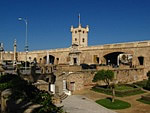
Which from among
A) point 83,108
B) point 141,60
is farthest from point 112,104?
point 141,60

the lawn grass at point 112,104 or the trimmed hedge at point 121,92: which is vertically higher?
the trimmed hedge at point 121,92

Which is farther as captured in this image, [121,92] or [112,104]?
[121,92]

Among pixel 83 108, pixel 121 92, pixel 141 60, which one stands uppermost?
pixel 141 60

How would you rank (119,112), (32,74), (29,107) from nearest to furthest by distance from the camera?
(29,107) → (119,112) → (32,74)

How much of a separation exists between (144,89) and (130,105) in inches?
338

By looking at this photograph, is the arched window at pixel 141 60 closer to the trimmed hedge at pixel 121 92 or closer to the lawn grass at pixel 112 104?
the trimmed hedge at pixel 121 92

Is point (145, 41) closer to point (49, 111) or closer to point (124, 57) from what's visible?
point (124, 57)

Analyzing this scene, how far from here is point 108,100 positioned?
1789 centimetres

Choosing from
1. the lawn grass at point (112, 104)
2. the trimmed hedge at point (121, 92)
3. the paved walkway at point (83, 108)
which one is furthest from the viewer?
the trimmed hedge at point (121, 92)

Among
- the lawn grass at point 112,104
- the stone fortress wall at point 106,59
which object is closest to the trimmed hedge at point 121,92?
the lawn grass at point 112,104

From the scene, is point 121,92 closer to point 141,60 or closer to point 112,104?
point 112,104

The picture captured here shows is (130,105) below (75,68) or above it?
below

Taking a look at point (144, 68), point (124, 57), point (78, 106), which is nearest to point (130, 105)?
point (78, 106)

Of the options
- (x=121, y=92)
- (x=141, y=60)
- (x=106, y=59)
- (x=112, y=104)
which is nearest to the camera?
(x=112, y=104)
